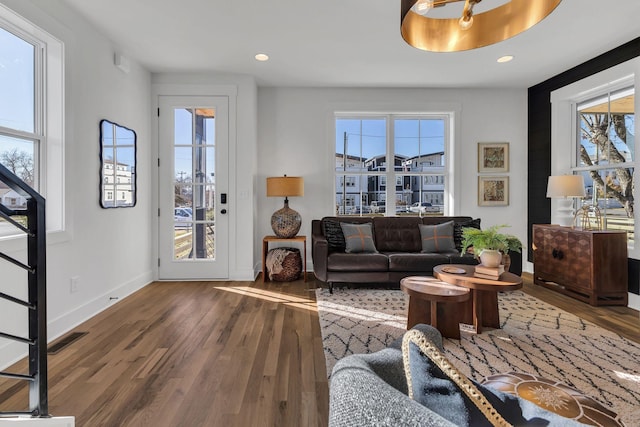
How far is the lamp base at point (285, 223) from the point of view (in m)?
4.49

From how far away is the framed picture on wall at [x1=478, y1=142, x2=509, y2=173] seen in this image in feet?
16.4

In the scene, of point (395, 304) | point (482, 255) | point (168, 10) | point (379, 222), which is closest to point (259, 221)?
point (379, 222)

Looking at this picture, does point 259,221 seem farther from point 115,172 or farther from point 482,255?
point 482,255

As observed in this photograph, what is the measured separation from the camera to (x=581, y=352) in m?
2.36

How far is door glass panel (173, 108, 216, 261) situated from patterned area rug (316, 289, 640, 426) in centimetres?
197

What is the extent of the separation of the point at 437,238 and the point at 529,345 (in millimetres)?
1850

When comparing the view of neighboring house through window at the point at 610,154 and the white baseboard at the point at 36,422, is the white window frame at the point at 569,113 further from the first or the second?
the white baseboard at the point at 36,422

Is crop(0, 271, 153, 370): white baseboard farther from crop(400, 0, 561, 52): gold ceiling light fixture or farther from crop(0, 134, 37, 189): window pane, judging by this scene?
crop(400, 0, 561, 52): gold ceiling light fixture

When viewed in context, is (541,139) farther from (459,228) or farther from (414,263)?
(414,263)

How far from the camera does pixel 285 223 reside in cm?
449

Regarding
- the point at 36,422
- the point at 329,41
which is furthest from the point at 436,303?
the point at 329,41

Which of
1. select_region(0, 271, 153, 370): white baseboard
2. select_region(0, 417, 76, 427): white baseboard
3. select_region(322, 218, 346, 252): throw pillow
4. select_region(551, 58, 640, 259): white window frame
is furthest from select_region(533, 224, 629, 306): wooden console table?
select_region(0, 271, 153, 370): white baseboard

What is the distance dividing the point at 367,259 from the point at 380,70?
2320mm

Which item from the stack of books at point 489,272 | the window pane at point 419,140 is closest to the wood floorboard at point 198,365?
the stack of books at point 489,272
